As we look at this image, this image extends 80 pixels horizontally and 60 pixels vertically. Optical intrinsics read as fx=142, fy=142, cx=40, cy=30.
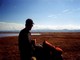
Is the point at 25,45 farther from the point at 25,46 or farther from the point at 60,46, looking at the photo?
the point at 60,46

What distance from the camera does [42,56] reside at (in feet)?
12.3

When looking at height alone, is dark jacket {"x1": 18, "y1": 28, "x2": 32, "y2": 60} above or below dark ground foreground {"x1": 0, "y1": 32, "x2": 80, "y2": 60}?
above

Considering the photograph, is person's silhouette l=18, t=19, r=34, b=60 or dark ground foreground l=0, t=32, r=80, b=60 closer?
person's silhouette l=18, t=19, r=34, b=60

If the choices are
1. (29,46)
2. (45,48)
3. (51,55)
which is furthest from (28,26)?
(51,55)

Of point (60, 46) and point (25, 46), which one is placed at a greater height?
point (25, 46)

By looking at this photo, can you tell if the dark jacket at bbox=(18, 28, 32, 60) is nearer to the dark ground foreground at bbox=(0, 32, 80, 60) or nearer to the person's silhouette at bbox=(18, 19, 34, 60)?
the person's silhouette at bbox=(18, 19, 34, 60)

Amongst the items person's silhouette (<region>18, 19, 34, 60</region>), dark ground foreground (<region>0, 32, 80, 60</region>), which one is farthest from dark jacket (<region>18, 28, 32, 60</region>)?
dark ground foreground (<region>0, 32, 80, 60</region>)

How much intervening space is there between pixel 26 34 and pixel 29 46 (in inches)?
11.8

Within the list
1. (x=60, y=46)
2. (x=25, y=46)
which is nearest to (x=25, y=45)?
(x=25, y=46)

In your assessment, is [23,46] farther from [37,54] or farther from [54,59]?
[54,59]

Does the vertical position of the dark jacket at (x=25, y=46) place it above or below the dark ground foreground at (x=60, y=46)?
above

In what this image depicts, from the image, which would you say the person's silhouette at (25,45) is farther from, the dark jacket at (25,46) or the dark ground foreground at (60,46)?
the dark ground foreground at (60,46)

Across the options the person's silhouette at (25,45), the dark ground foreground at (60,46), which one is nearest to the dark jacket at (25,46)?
the person's silhouette at (25,45)

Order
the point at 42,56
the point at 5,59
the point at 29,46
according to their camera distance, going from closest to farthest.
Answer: the point at 29,46
the point at 42,56
the point at 5,59
